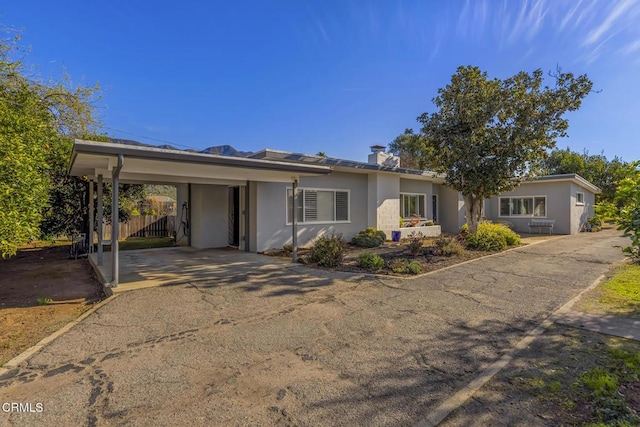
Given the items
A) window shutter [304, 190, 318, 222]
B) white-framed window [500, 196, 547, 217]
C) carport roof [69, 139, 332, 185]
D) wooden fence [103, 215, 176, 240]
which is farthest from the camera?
white-framed window [500, 196, 547, 217]

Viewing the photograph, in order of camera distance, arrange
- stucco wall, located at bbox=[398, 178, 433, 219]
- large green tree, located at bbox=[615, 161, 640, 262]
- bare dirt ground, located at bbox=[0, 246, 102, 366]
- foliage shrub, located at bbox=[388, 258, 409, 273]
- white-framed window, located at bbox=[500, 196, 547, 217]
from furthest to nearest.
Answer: white-framed window, located at bbox=[500, 196, 547, 217] → stucco wall, located at bbox=[398, 178, 433, 219] → foliage shrub, located at bbox=[388, 258, 409, 273] → bare dirt ground, located at bbox=[0, 246, 102, 366] → large green tree, located at bbox=[615, 161, 640, 262]

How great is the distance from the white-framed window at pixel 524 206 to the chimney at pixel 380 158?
30.2 ft

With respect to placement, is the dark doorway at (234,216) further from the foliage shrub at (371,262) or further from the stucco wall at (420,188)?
the stucco wall at (420,188)

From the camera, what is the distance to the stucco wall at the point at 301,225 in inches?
437

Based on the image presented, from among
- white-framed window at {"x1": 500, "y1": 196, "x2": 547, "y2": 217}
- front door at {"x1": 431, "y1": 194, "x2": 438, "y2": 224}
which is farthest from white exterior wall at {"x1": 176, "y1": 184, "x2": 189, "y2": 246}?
white-framed window at {"x1": 500, "y1": 196, "x2": 547, "y2": 217}

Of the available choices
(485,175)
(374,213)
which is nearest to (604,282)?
(485,175)

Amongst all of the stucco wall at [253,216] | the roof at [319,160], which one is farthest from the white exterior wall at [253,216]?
the roof at [319,160]

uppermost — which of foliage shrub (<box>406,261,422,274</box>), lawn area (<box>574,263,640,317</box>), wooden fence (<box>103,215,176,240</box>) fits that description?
wooden fence (<box>103,215,176,240</box>)

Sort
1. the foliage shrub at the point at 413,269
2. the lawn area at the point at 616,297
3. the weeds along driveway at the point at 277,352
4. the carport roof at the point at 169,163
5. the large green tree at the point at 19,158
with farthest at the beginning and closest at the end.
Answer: the foliage shrub at the point at 413,269 → the carport roof at the point at 169,163 → the lawn area at the point at 616,297 → the large green tree at the point at 19,158 → the weeds along driveway at the point at 277,352

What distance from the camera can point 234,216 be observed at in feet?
41.5

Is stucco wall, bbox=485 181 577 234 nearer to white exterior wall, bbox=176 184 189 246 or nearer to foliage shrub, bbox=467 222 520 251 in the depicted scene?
foliage shrub, bbox=467 222 520 251

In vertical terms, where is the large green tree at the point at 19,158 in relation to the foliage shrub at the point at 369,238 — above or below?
above

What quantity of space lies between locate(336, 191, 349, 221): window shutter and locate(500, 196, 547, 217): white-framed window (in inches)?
485

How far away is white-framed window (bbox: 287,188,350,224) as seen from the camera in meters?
12.1
